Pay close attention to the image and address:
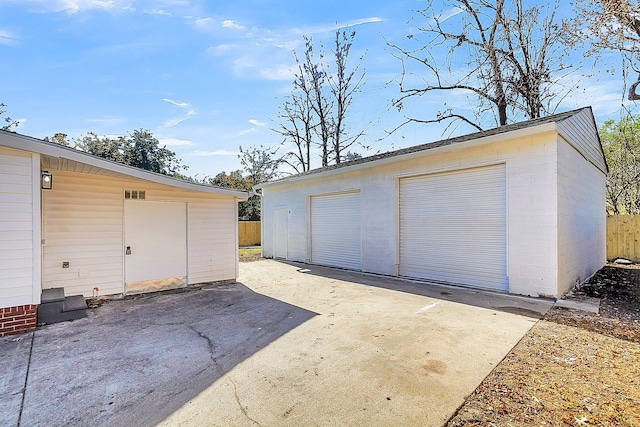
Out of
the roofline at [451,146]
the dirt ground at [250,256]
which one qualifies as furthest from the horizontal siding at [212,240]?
the dirt ground at [250,256]

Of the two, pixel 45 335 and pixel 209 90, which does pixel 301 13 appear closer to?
pixel 209 90

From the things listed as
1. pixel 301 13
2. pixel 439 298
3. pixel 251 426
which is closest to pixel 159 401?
pixel 251 426

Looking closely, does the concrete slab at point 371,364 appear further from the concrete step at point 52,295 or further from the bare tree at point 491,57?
the bare tree at point 491,57

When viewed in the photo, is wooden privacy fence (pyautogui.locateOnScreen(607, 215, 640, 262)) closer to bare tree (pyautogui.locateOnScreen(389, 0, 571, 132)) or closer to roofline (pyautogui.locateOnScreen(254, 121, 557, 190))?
bare tree (pyautogui.locateOnScreen(389, 0, 571, 132))

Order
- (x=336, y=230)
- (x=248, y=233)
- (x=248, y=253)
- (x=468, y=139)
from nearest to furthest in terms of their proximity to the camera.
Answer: (x=468, y=139) < (x=336, y=230) < (x=248, y=253) < (x=248, y=233)

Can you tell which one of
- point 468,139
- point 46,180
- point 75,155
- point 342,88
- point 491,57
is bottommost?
point 46,180

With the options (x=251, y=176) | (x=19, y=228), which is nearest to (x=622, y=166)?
(x=19, y=228)

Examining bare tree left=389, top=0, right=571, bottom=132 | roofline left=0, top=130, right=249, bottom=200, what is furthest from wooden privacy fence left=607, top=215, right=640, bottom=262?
roofline left=0, top=130, right=249, bottom=200

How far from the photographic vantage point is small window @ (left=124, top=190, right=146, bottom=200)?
6.48 metres

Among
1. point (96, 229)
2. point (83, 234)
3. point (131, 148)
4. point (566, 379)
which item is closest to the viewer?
point (566, 379)

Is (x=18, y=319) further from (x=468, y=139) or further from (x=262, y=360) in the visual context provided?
(x=468, y=139)

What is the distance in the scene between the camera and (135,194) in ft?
21.6

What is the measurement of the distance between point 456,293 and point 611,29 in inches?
270

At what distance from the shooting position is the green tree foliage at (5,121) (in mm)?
19016
